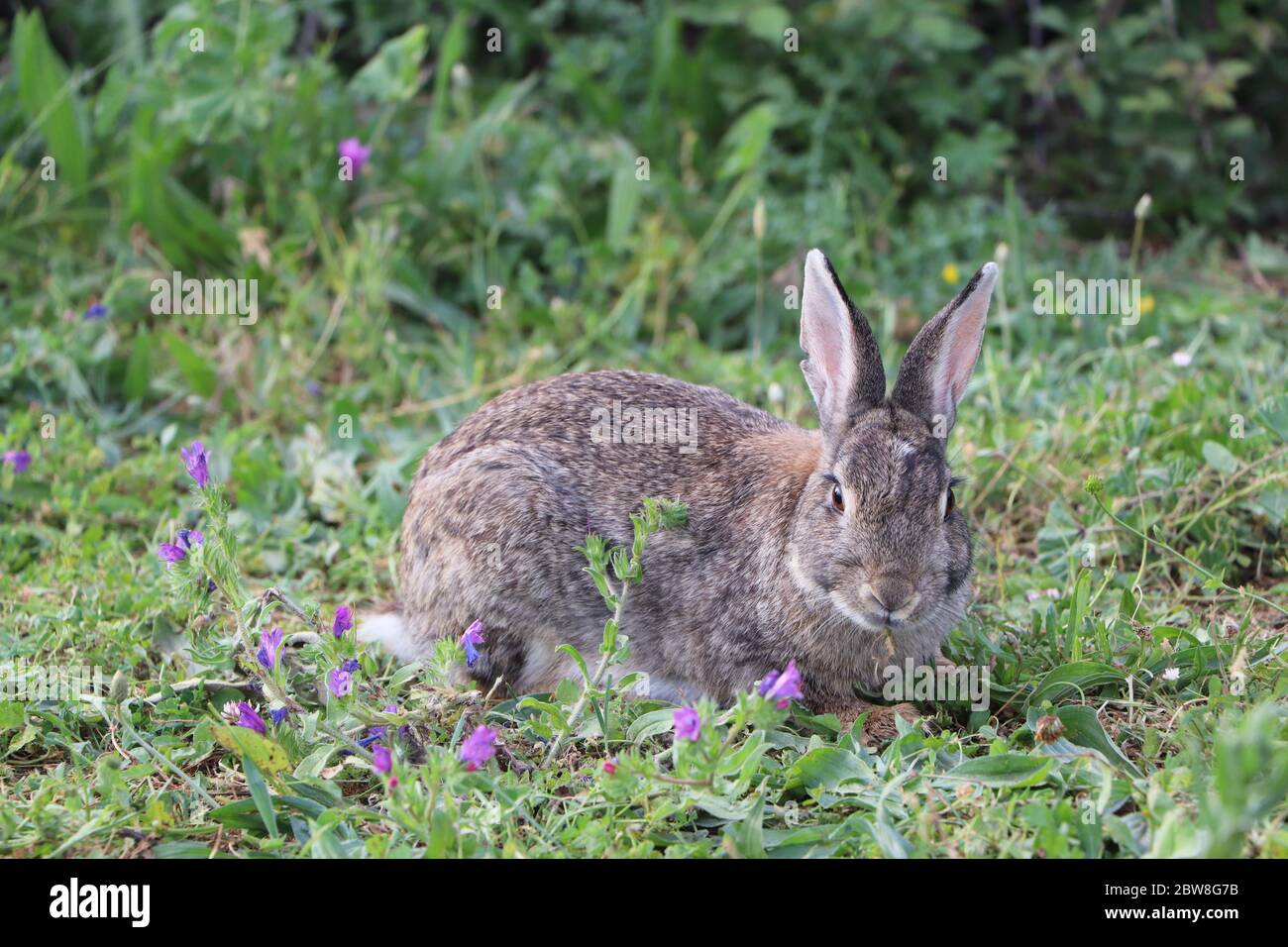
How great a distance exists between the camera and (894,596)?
4.39m

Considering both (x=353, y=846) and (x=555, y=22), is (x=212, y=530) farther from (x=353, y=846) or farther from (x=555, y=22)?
(x=555, y=22)

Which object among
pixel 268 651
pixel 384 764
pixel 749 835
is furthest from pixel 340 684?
pixel 749 835

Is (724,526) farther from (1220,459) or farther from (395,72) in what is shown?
(395,72)

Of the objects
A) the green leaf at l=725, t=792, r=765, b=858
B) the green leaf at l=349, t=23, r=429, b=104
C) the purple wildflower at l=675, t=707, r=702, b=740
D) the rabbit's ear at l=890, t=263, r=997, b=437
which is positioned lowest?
the green leaf at l=725, t=792, r=765, b=858

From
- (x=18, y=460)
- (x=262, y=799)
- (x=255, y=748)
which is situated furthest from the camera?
(x=18, y=460)

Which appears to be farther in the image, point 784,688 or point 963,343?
point 963,343

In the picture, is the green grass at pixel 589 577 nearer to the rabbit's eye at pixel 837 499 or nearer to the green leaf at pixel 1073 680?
the green leaf at pixel 1073 680

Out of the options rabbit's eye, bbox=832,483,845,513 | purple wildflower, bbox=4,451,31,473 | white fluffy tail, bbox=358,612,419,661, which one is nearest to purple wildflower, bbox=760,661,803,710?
rabbit's eye, bbox=832,483,845,513

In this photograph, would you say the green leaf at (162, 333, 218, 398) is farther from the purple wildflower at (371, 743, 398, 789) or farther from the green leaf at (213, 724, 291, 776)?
the purple wildflower at (371, 743, 398, 789)

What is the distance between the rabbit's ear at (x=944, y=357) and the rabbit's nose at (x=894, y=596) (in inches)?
24.4

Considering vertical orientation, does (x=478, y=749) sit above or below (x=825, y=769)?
above

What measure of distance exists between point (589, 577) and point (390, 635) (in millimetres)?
778

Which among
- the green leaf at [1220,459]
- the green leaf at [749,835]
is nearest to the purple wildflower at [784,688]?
the green leaf at [749,835]

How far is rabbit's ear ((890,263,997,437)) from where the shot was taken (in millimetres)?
4688
